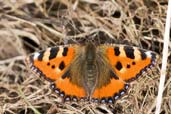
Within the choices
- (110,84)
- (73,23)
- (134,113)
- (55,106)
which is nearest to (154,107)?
(134,113)

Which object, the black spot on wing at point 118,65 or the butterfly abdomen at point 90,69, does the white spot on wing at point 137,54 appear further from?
the butterfly abdomen at point 90,69

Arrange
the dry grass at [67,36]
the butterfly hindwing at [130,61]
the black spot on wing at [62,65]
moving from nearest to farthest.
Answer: the butterfly hindwing at [130,61] → the black spot on wing at [62,65] → the dry grass at [67,36]

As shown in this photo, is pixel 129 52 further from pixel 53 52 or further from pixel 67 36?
pixel 67 36

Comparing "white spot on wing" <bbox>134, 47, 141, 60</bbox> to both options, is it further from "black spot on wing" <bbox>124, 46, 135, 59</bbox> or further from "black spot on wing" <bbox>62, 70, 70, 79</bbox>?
"black spot on wing" <bbox>62, 70, 70, 79</bbox>

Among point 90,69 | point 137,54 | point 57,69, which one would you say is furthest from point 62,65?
point 137,54

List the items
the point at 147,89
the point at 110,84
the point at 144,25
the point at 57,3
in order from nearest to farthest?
the point at 110,84 < the point at 147,89 < the point at 144,25 < the point at 57,3

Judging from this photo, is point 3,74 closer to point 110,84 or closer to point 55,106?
point 55,106

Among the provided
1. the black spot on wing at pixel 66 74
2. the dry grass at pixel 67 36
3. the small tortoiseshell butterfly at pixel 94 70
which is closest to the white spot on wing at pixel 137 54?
the small tortoiseshell butterfly at pixel 94 70

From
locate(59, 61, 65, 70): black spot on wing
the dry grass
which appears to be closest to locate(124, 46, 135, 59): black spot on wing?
the dry grass
